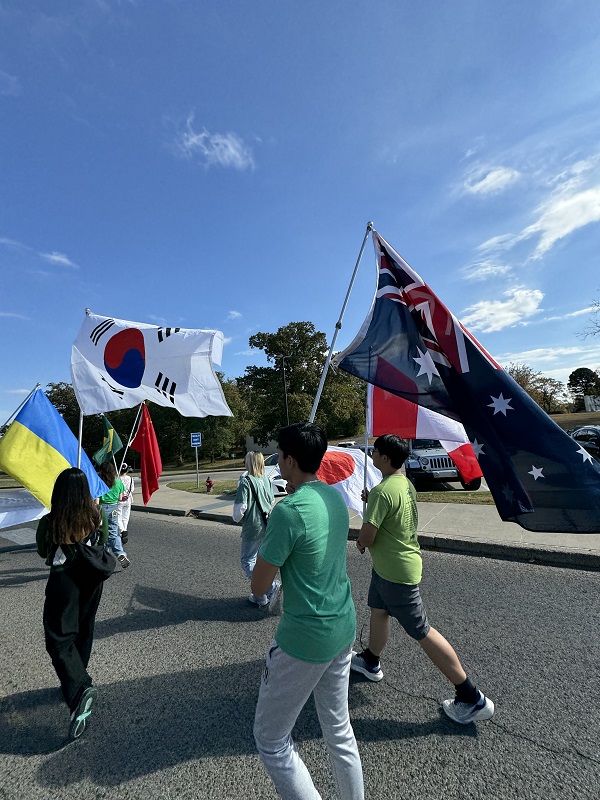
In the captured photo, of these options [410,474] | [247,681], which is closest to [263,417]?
[410,474]

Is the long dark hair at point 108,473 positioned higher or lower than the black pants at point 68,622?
higher

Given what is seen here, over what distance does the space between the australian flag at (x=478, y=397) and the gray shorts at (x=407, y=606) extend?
1.02m

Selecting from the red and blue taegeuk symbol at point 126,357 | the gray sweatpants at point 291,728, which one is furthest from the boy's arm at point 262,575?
the red and blue taegeuk symbol at point 126,357

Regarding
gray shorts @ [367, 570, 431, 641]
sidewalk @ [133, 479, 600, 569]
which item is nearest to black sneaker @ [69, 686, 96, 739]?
gray shorts @ [367, 570, 431, 641]

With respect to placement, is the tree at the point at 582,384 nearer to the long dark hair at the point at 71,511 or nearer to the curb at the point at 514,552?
the curb at the point at 514,552

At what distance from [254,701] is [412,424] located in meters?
2.91

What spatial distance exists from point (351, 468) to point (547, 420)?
211cm

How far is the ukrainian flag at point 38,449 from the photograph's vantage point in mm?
4352

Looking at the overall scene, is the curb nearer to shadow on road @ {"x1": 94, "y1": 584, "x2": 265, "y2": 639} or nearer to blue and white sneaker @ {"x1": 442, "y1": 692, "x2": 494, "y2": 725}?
shadow on road @ {"x1": 94, "y1": 584, "x2": 265, "y2": 639}

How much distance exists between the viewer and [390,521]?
9.35 feet

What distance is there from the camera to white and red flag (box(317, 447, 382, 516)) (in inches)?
180

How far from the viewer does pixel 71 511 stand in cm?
287

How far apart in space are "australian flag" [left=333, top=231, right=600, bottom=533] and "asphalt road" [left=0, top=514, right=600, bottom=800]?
1139 mm

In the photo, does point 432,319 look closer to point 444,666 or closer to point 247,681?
point 444,666
